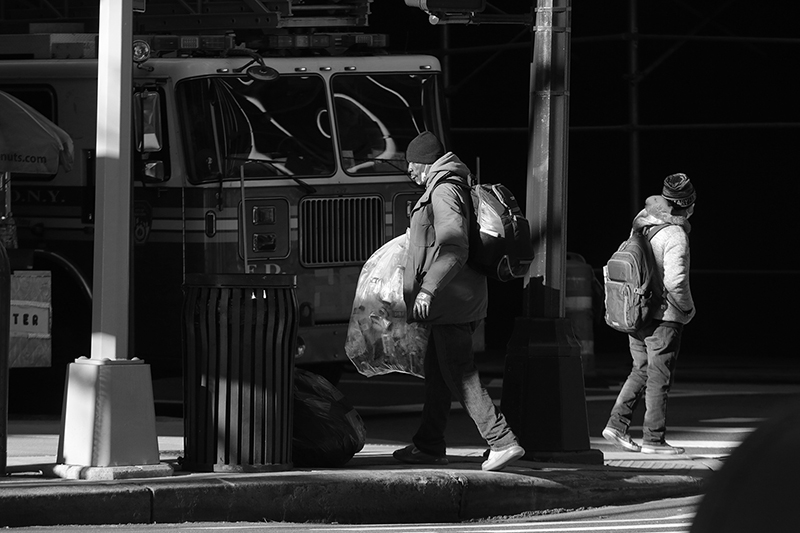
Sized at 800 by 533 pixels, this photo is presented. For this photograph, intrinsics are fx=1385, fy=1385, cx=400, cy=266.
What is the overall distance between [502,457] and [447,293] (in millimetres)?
1003

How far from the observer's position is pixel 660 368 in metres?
9.64

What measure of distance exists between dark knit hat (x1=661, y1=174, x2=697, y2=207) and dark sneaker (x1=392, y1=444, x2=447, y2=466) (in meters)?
2.65

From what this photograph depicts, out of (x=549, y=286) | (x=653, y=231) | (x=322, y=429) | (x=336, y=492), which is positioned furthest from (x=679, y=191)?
(x=336, y=492)

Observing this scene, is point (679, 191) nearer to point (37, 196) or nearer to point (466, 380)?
point (466, 380)

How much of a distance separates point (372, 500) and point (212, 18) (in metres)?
6.17

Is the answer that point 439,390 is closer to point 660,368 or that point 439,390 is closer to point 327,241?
point 660,368

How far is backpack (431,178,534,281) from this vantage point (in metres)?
8.12

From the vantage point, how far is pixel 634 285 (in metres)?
9.60

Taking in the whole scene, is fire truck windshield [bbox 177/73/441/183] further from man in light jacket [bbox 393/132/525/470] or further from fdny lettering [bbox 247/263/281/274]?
man in light jacket [bbox 393/132/525/470]

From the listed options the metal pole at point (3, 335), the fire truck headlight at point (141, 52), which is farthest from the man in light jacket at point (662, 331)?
the metal pole at point (3, 335)

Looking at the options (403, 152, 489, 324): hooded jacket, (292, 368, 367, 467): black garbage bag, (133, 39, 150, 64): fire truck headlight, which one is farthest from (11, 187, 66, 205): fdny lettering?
(403, 152, 489, 324): hooded jacket

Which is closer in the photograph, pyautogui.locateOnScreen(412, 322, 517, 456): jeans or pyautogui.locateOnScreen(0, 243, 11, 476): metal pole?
pyautogui.locateOnScreen(0, 243, 11, 476): metal pole

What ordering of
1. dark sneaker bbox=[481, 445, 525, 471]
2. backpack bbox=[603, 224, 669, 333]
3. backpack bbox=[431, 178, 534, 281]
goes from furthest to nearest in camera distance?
backpack bbox=[603, 224, 669, 333], backpack bbox=[431, 178, 534, 281], dark sneaker bbox=[481, 445, 525, 471]

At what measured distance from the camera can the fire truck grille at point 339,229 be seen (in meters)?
11.4
